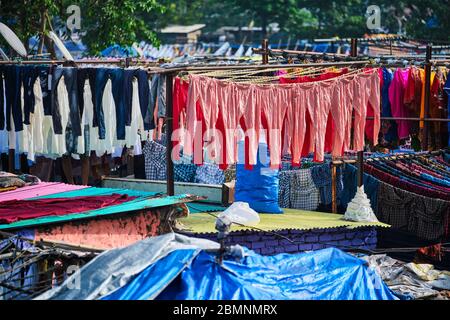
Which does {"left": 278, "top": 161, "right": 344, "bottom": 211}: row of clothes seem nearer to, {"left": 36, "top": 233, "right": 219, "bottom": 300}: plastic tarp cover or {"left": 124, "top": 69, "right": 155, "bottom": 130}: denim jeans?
{"left": 124, "top": 69, "right": 155, "bottom": 130}: denim jeans

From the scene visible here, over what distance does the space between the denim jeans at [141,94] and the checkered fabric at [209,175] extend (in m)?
1.60

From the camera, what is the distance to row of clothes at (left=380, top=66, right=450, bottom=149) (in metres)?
15.3

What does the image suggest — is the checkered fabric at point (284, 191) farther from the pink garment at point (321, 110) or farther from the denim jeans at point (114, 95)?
the denim jeans at point (114, 95)

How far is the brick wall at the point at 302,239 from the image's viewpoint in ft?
38.7

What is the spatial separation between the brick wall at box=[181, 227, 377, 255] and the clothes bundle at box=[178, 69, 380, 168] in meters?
1.08

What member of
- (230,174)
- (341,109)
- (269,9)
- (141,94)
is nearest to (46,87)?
(141,94)

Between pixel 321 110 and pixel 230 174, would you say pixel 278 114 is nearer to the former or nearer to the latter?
pixel 321 110

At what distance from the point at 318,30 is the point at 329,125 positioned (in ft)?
93.3

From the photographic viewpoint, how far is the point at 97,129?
13719 mm

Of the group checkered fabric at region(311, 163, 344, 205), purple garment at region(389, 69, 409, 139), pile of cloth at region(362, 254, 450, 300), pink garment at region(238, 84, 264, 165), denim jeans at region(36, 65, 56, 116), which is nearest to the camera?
pile of cloth at region(362, 254, 450, 300)

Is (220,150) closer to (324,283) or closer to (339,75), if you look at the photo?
(339,75)

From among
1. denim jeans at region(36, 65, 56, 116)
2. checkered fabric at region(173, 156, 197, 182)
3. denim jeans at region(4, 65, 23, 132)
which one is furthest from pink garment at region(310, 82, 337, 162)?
denim jeans at region(4, 65, 23, 132)

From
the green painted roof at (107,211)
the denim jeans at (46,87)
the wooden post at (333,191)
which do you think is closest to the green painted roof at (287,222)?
the green painted roof at (107,211)

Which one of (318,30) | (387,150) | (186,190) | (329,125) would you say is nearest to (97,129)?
(186,190)
